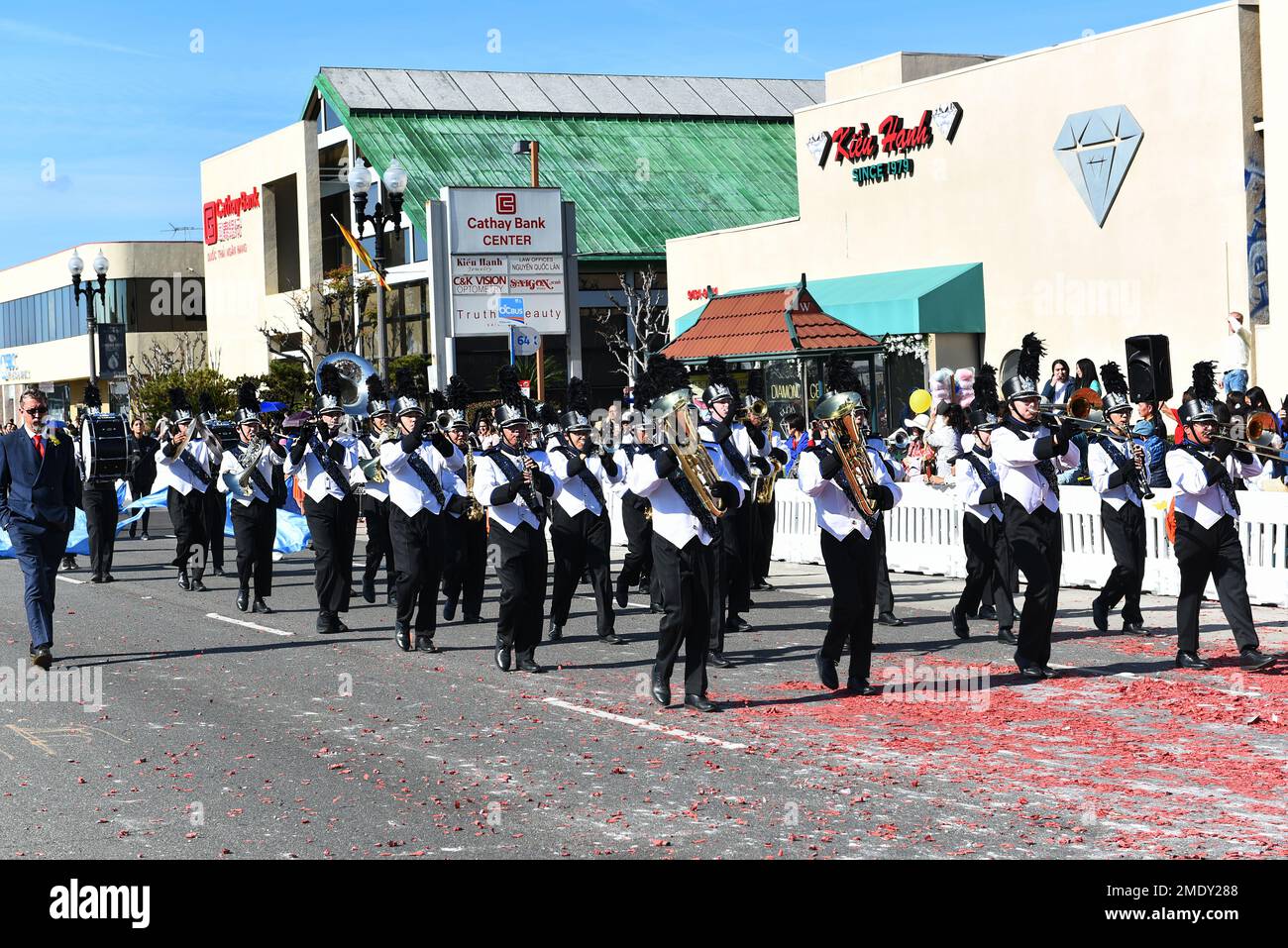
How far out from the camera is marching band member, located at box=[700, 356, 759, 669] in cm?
1188

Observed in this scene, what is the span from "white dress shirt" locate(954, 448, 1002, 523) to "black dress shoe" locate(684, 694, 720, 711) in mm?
3834

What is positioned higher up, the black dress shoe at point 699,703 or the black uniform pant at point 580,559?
the black uniform pant at point 580,559

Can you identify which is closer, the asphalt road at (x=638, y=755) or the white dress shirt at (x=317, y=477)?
the asphalt road at (x=638, y=755)

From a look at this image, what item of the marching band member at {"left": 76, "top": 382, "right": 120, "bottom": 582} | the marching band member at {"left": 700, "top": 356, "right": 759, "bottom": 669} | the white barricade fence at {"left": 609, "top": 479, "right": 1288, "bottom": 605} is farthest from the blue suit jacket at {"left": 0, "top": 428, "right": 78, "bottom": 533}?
the white barricade fence at {"left": 609, "top": 479, "right": 1288, "bottom": 605}

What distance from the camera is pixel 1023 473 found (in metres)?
10.9

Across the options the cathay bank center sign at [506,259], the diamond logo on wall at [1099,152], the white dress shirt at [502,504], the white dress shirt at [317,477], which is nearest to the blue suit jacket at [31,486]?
the white dress shirt at [317,477]

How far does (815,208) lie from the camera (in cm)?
3228

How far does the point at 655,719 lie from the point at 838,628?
142 cm

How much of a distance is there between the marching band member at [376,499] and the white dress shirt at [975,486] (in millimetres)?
4721

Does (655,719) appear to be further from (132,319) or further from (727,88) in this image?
(132,319)

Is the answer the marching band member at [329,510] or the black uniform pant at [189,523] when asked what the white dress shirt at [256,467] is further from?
the black uniform pant at [189,523]

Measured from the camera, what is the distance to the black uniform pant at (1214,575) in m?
10.9

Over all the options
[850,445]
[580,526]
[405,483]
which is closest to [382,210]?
[405,483]

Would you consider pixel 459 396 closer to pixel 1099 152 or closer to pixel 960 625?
pixel 960 625
